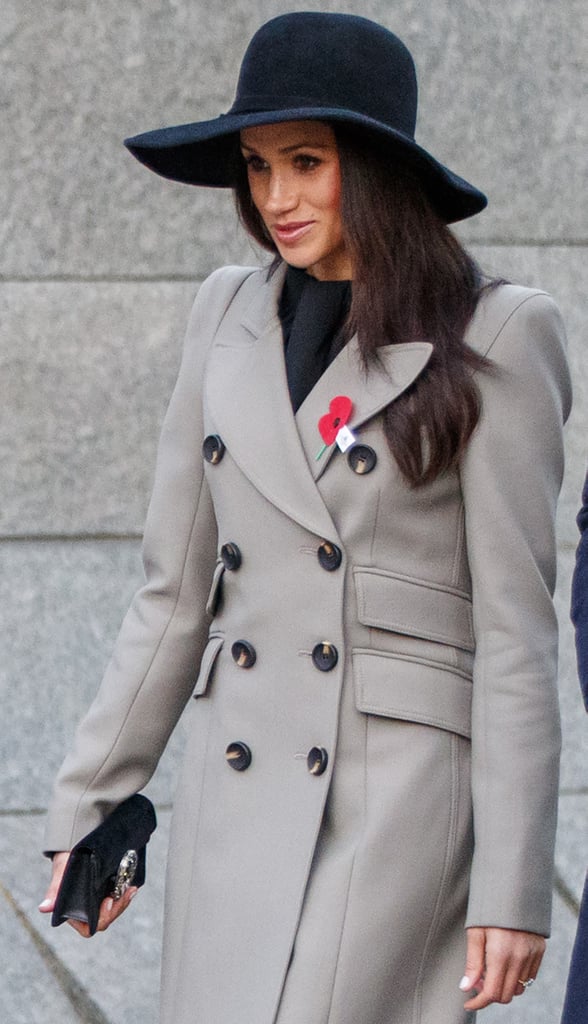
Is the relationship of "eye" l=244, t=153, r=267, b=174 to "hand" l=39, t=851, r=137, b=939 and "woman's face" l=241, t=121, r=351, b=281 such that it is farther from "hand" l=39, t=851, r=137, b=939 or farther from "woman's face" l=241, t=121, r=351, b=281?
"hand" l=39, t=851, r=137, b=939

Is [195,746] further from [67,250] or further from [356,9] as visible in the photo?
[356,9]

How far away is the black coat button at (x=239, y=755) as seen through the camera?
2.84 metres

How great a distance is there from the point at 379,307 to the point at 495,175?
8.31ft

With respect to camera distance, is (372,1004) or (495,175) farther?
(495,175)

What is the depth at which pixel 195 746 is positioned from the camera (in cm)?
297

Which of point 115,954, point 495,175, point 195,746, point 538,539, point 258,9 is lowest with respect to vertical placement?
point 115,954

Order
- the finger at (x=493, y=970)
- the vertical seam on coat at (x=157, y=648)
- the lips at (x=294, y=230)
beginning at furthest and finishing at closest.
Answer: the vertical seam on coat at (x=157, y=648) → the lips at (x=294, y=230) → the finger at (x=493, y=970)

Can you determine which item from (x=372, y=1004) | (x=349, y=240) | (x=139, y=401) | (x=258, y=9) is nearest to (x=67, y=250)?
(x=139, y=401)

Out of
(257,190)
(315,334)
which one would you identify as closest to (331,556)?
(315,334)

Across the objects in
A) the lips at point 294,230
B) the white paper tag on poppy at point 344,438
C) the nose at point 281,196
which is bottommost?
the white paper tag on poppy at point 344,438

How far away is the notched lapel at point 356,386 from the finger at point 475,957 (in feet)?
2.45

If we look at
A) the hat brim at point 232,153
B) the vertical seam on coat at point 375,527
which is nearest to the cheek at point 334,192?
the hat brim at point 232,153

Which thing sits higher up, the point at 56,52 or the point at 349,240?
the point at 56,52

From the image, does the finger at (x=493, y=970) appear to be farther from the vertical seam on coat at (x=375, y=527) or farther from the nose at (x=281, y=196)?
the nose at (x=281, y=196)
